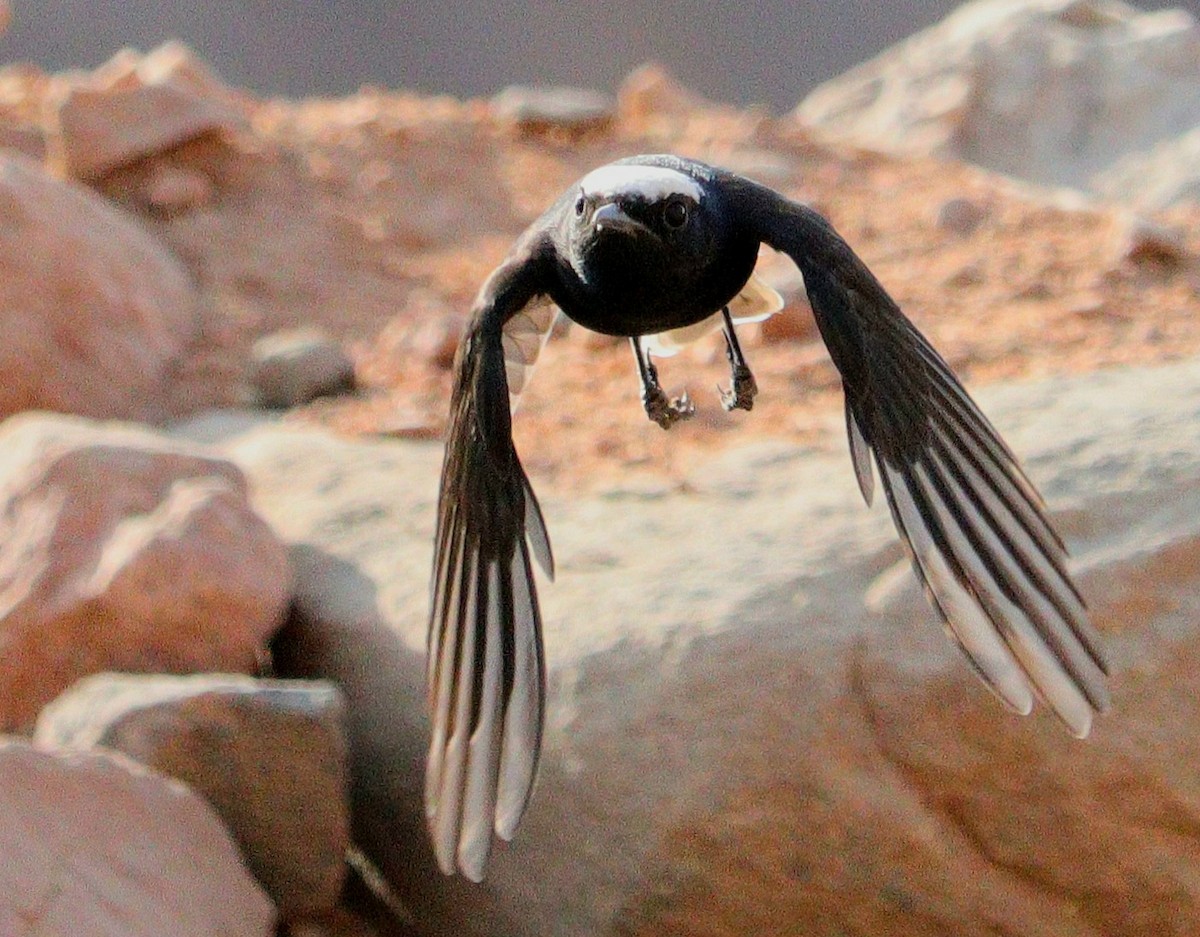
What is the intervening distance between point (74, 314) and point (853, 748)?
3.32 metres

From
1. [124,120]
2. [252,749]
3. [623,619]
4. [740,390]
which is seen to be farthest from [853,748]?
[124,120]

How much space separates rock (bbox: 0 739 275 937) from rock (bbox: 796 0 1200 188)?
4.74m

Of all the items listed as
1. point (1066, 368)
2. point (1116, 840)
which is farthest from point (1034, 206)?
point (1116, 840)

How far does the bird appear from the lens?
2.87 meters

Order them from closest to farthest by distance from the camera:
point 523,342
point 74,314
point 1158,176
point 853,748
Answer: point 523,342 → point 853,748 → point 74,314 → point 1158,176

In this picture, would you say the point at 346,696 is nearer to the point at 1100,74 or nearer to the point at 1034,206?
the point at 1034,206

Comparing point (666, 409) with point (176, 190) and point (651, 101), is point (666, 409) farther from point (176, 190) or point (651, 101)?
point (651, 101)

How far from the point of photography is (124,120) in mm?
6863

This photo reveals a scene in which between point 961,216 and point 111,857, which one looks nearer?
point 111,857

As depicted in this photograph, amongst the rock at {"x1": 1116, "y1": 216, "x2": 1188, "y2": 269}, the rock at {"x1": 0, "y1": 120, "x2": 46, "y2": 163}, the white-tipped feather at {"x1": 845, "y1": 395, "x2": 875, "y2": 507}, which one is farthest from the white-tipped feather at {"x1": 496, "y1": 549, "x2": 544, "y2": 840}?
the rock at {"x1": 0, "y1": 120, "x2": 46, "y2": 163}

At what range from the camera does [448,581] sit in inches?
126

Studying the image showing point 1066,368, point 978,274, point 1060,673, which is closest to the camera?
point 1060,673

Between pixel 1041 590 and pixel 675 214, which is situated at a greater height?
pixel 675 214

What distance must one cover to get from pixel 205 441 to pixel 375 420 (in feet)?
1.75
